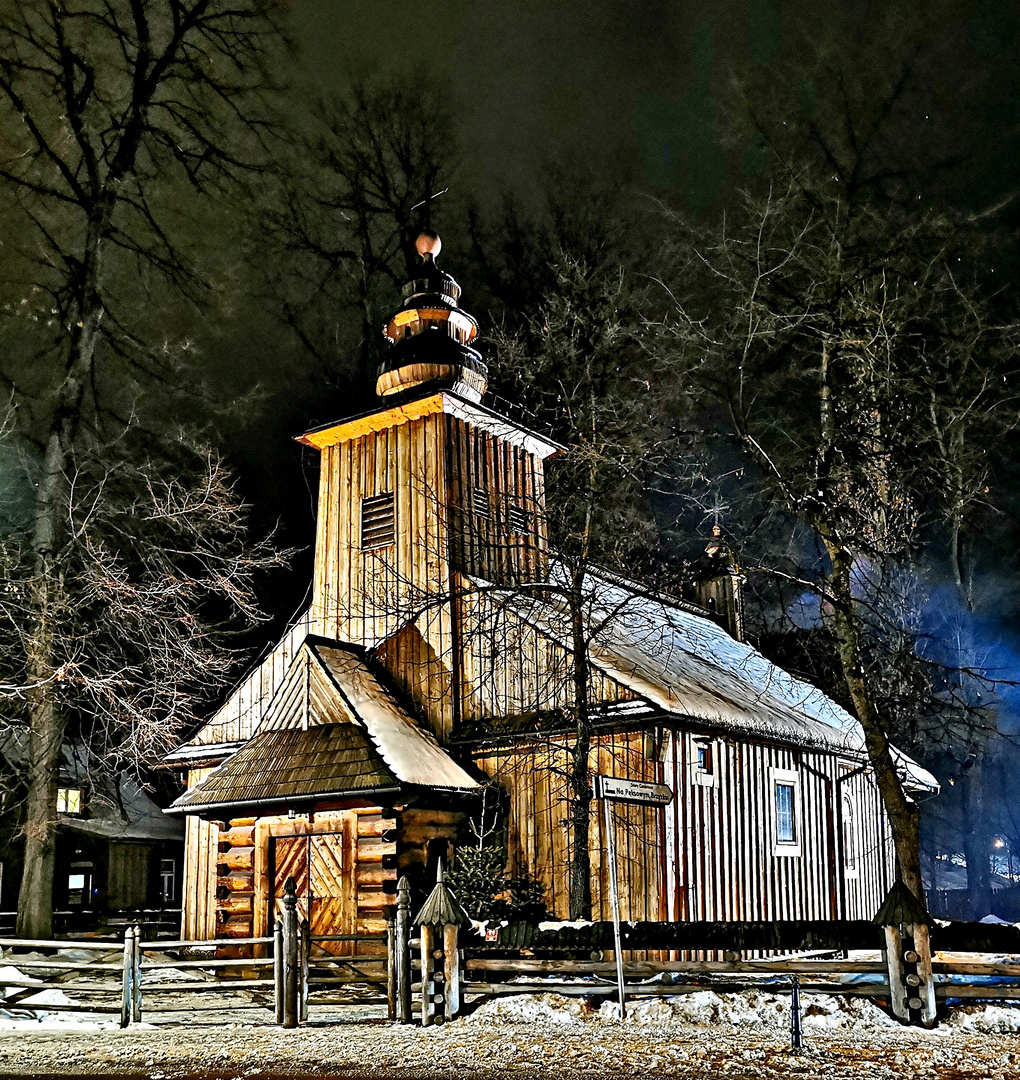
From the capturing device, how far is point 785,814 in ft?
74.5

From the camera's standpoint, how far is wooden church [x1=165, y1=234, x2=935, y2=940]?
18.8 metres

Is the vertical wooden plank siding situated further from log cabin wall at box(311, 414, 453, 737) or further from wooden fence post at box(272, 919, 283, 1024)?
wooden fence post at box(272, 919, 283, 1024)

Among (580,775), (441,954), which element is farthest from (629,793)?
(441,954)

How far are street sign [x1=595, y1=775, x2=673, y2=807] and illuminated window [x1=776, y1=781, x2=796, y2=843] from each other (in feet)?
14.4

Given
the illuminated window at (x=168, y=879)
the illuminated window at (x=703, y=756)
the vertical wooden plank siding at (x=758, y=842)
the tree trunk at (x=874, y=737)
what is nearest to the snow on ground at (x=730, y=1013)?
the tree trunk at (x=874, y=737)

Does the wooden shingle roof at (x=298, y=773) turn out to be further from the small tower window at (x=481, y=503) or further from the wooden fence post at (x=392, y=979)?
the small tower window at (x=481, y=503)

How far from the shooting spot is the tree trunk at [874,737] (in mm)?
15609

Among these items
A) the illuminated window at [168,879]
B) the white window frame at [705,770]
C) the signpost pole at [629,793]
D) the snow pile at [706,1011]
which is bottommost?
the illuminated window at [168,879]

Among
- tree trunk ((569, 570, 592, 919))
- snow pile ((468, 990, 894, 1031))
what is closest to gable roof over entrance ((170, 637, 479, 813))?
tree trunk ((569, 570, 592, 919))

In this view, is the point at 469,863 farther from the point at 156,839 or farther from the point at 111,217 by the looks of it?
the point at 156,839

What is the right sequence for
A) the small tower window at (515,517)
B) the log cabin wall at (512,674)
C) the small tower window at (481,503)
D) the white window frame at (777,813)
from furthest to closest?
the small tower window at (481,503), the small tower window at (515,517), the white window frame at (777,813), the log cabin wall at (512,674)

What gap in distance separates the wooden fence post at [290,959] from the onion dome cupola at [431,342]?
12472mm

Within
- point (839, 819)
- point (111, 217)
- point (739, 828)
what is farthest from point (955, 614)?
point (111, 217)

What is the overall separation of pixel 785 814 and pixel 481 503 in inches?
336
